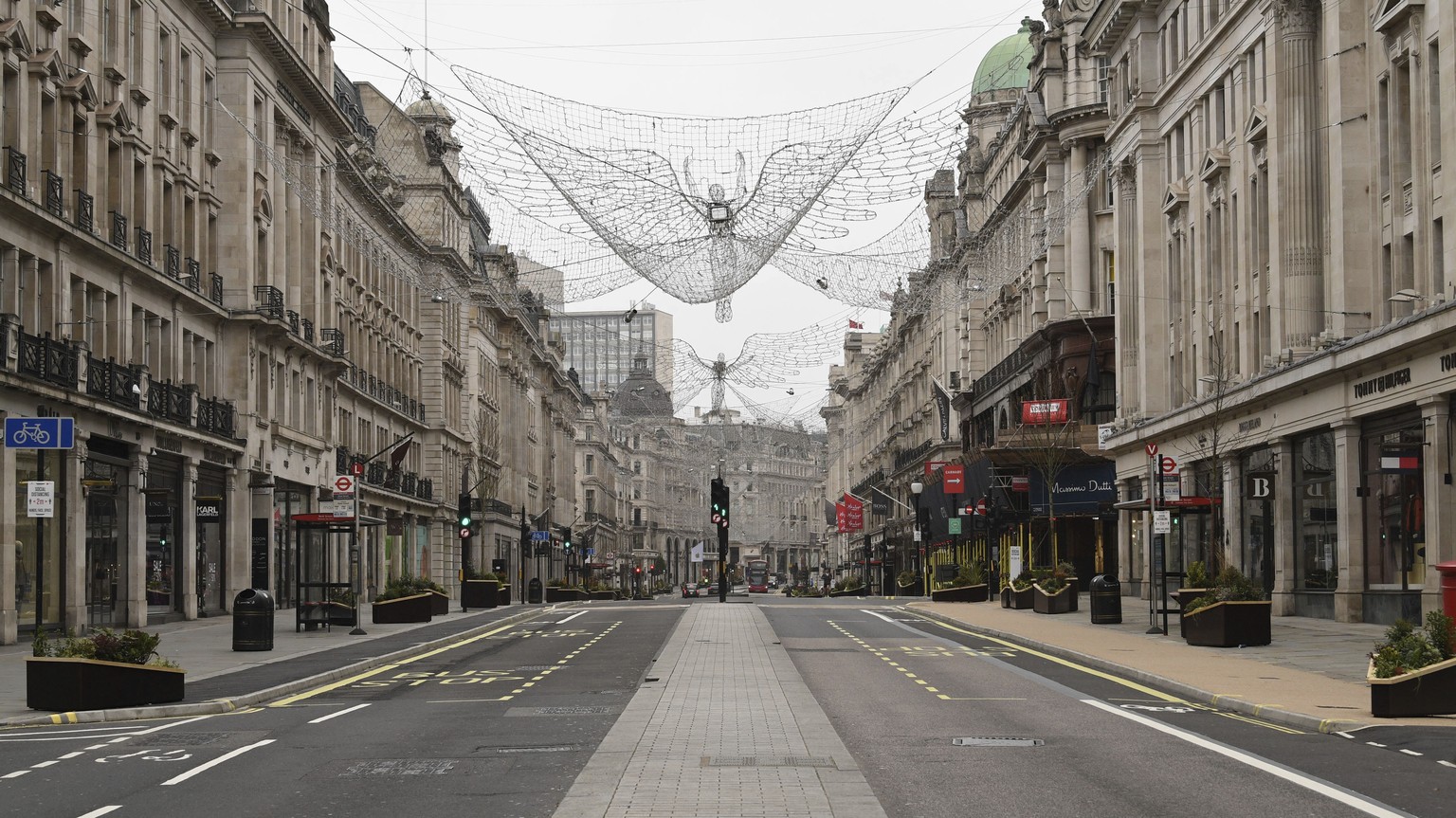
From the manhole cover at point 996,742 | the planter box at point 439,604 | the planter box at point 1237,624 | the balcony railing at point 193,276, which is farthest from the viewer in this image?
the planter box at point 439,604

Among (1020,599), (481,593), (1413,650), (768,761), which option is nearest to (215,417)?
(481,593)

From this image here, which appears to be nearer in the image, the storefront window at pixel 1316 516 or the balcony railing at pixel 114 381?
the balcony railing at pixel 114 381

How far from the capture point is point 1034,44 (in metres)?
78.4

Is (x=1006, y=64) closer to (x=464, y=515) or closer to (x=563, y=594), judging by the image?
(x=563, y=594)

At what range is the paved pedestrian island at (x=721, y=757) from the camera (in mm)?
12320

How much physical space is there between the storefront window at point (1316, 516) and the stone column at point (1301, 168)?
9.26 ft

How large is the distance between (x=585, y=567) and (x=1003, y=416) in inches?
2023

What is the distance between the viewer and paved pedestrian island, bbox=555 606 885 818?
12.3m

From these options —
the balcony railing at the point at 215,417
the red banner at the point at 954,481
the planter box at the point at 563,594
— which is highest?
the balcony railing at the point at 215,417

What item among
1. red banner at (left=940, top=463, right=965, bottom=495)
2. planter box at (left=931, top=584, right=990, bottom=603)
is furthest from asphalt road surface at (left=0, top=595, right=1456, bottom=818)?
red banner at (left=940, top=463, right=965, bottom=495)

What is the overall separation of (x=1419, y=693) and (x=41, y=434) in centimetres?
2022

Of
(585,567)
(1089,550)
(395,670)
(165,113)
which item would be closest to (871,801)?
(395,670)

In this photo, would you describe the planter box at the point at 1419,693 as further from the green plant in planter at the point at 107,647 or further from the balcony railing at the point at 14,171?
the balcony railing at the point at 14,171

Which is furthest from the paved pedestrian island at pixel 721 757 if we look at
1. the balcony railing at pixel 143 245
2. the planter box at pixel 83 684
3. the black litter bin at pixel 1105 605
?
the balcony railing at pixel 143 245
